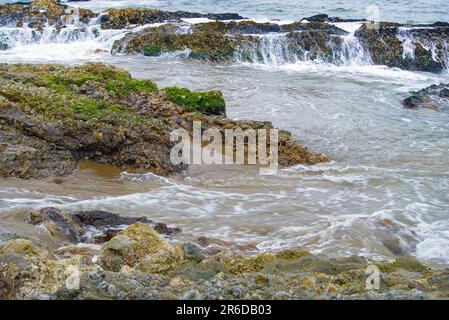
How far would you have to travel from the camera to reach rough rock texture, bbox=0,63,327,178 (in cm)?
782

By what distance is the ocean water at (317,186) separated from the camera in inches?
254

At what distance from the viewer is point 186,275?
4.05 meters

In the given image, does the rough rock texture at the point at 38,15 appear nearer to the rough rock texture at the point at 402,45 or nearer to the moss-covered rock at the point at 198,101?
the rough rock texture at the point at 402,45

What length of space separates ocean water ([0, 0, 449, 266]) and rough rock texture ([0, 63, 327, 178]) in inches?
15.4

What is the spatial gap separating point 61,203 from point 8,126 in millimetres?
2077

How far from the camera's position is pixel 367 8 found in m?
35.6

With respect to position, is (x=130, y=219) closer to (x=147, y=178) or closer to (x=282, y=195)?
(x=147, y=178)

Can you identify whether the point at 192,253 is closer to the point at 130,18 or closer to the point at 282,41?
the point at 282,41

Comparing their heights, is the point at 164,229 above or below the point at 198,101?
below

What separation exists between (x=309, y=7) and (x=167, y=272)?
3595cm

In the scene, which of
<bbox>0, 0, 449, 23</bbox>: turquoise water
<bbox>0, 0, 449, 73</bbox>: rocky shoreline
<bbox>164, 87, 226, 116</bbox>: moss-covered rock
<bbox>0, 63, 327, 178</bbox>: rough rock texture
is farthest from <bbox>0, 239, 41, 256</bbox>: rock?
<bbox>0, 0, 449, 23</bbox>: turquoise water

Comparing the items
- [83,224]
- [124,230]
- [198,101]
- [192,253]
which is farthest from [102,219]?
[198,101]

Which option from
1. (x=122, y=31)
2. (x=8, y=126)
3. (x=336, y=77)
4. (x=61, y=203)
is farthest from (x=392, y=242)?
(x=122, y=31)

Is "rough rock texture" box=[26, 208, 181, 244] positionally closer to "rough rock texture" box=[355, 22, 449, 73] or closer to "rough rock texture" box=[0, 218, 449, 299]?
"rough rock texture" box=[0, 218, 449, 299]
